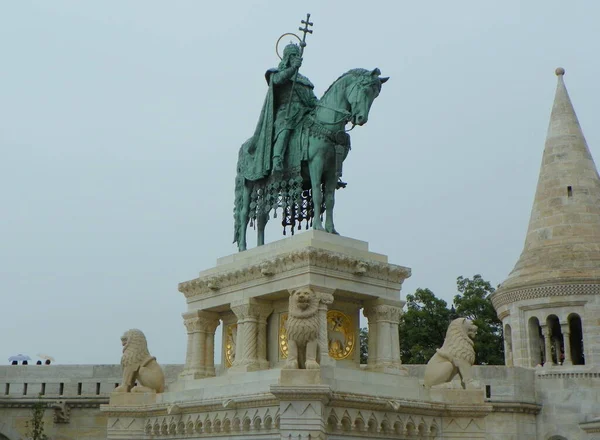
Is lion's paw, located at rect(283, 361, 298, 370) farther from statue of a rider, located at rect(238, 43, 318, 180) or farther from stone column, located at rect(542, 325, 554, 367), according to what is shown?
stone column, located at rect(542, 325, 554, 367)

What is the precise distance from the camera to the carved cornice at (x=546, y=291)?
29.0 m

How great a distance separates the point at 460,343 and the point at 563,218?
15.4 m

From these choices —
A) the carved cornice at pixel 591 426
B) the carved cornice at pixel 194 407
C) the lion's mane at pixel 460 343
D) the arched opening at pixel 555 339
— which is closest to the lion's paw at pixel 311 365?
the carved cornice at pixel 194 407

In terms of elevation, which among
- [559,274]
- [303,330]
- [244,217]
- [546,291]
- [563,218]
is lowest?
[303,330]

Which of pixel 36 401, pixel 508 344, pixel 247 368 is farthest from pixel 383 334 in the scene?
pixel 508 344

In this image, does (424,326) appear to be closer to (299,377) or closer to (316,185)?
(316,185)

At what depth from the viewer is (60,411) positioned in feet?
87.0

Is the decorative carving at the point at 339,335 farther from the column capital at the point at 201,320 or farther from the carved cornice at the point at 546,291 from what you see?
the carved cornice at the point at 546,291

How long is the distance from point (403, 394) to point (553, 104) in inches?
785

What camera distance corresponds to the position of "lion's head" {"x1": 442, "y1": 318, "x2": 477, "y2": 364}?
16000mm

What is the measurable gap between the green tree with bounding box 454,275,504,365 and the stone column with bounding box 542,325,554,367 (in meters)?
6.08

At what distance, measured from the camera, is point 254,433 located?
48.2 feet

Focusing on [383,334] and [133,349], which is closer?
[383,334]

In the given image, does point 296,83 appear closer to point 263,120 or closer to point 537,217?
point 263,120
